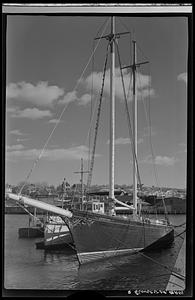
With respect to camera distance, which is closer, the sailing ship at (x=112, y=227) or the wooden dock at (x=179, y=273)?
the wooden dock at (x=179, y=273)

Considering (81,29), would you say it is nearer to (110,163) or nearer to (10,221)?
(110,163)

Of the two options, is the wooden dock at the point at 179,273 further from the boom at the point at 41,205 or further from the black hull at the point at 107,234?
the boom at the point at 41,205

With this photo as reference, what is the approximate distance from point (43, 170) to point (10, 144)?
171 mm

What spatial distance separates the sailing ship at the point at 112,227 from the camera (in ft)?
5.49

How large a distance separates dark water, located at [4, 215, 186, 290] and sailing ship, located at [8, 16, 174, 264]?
0.04 metres

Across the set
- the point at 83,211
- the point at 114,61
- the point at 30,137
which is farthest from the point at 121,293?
the point at 114,61

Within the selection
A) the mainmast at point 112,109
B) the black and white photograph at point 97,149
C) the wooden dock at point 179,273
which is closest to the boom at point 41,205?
the black and white photograph at point 97,149

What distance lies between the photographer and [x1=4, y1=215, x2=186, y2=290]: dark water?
1.59 metres

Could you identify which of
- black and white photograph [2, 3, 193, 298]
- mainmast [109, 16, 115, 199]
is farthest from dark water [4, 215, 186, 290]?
mainmast [109, 16, 115, 199]

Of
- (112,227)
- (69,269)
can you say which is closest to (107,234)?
(112,227)

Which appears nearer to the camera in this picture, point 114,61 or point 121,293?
point 121,293

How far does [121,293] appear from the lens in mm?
1571

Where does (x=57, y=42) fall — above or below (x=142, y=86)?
above

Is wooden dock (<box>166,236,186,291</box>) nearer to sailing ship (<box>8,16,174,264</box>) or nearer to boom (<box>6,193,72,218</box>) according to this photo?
sailing ship (<box>8,16,174,264</box>)
